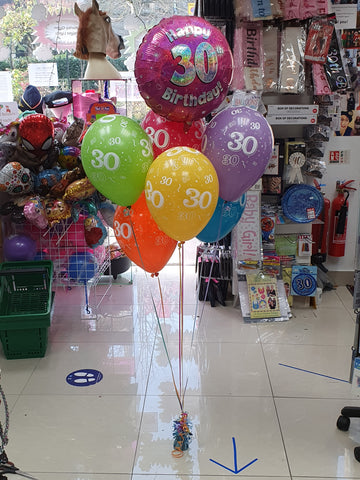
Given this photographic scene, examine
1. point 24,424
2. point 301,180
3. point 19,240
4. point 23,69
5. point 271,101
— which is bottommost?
point 24,424

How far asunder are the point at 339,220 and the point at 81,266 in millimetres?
2241

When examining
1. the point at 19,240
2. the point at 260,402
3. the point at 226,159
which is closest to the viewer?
the point at 226,159

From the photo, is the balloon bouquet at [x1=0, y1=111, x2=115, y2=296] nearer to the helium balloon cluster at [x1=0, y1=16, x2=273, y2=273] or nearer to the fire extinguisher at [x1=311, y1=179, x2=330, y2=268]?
the helium balloon cluster at [x1=0, y1=16, x2=273, y2=273]

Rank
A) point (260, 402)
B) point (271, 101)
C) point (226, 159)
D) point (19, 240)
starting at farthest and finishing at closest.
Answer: point (271, 101)
point (19, 240)
point (260, 402)
point (226, 159)

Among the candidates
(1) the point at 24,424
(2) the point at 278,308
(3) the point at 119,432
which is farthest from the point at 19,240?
(2) the point at 278,308

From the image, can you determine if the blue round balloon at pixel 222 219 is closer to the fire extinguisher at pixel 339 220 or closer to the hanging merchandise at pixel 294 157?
the hanging merchandise at pixel 294 157

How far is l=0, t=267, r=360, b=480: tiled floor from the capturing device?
241 centimetres

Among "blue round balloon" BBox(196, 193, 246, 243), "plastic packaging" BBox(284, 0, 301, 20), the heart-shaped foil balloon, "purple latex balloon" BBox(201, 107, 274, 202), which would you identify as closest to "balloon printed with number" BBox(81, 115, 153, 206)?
"purple latex balloon" BBox(201, 107, 274, 202)

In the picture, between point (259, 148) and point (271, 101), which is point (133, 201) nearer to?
point (259, 148)

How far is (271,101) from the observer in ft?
13.0

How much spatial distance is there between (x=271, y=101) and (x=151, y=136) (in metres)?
1.95

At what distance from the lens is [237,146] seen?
7.13 ft

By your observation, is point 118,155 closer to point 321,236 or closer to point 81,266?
point 81,266

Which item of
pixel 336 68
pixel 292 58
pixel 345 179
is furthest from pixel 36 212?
pixel 345 179
